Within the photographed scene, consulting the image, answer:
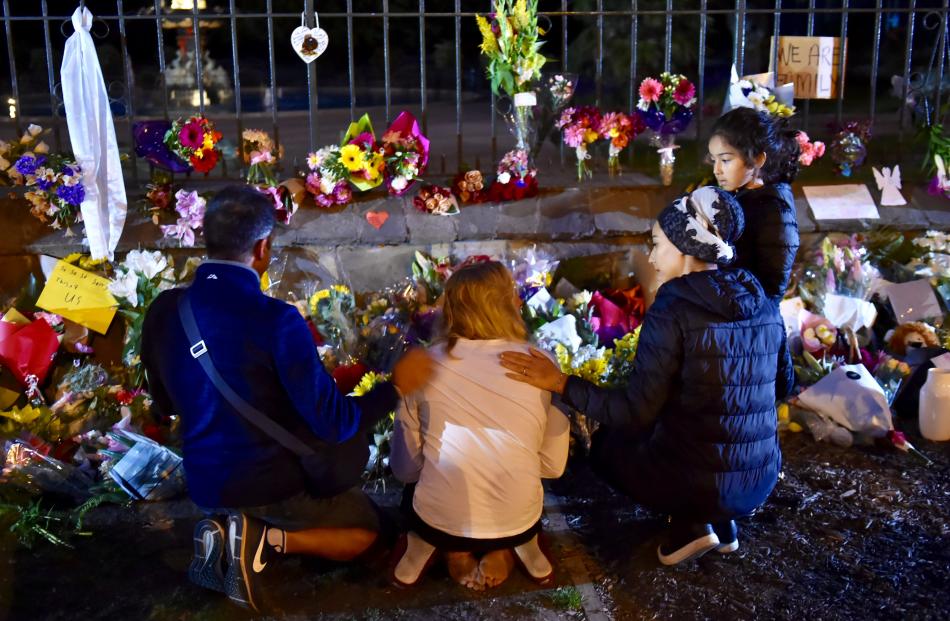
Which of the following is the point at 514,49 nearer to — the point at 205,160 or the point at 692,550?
the point at 205,160

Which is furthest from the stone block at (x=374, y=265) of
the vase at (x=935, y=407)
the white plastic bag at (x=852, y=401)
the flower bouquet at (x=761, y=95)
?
the vase at (x=935, y=407)

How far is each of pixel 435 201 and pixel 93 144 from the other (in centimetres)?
170

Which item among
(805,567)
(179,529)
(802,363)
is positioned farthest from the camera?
(802,363)

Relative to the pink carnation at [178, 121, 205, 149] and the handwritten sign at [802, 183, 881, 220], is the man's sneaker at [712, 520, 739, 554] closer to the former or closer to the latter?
the handwritten sign at [802, 183, 881, 220]

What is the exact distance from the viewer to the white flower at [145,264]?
4.66m

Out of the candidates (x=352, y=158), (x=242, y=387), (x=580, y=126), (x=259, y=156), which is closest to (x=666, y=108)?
(x=580, y=126)

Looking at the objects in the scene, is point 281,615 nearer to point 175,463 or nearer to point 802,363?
point 175,463

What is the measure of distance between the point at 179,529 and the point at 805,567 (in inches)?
88.5

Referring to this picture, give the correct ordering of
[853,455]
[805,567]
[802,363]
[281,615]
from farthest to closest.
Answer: [802,363] → [853,455] → [805,567] → [281,615]

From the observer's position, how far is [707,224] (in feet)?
9.78

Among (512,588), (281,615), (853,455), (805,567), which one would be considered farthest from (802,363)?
(281,615)

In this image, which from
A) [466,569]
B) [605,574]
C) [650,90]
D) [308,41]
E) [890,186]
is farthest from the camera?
[890,186]

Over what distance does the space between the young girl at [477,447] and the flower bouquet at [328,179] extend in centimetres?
207

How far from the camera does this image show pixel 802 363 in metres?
4.76
